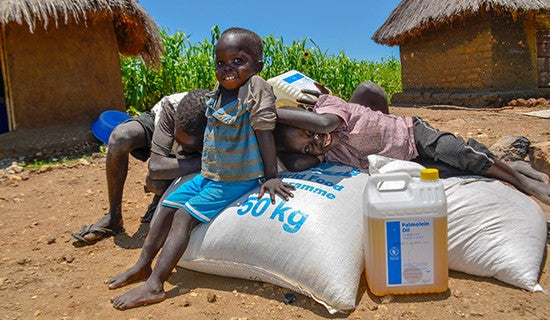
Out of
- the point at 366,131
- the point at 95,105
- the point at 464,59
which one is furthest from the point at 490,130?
the point at 95,105

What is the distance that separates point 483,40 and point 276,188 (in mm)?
6212

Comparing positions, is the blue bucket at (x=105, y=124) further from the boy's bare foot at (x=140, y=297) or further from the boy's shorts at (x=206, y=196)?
the boy's bare foot at (x=140, y=297)

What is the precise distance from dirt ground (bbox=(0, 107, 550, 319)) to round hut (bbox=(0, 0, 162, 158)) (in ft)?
6.31

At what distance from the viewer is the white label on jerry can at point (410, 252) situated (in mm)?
1539

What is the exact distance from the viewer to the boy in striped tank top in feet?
6.11

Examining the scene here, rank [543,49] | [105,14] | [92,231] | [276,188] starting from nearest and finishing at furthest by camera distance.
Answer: [276,188], [92,231], [105,14], [543,49]

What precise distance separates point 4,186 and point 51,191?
65 cm

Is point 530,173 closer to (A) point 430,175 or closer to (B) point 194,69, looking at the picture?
(A) point 430,175

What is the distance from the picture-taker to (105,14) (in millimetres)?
4969

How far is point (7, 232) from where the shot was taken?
2.75 m

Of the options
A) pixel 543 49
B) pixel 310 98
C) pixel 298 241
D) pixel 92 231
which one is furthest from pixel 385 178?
pixel 543 49

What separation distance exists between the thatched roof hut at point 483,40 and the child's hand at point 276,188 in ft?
19.5

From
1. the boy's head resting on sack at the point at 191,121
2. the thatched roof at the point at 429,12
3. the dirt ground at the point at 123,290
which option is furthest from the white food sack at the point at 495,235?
the thatched roof at the point at 429,12

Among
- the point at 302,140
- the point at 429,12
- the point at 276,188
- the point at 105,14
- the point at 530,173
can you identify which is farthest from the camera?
the point at 429,12
